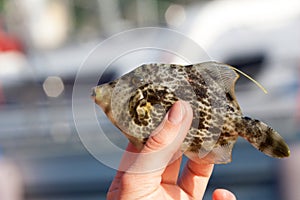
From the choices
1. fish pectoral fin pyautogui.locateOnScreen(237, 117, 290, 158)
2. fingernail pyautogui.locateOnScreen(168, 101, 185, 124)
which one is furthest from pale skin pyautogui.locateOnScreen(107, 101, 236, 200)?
fish pectoral fin pyautogui.locateOnScreen(237, 117, 290, 158)

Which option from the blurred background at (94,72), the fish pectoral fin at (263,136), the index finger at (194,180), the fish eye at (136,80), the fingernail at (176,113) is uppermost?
the fish eye at (136,80)

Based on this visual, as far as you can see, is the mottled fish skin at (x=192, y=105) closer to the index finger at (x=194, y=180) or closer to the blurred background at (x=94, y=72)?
the index finger at (x=194, y=180)

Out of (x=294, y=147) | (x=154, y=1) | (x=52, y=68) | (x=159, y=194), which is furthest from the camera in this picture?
(x=154, y=1)

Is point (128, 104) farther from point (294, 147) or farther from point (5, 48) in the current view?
point (5, 48)

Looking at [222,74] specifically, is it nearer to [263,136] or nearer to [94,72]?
[263,136]

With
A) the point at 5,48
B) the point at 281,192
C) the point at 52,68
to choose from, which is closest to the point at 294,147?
the point at 281,192

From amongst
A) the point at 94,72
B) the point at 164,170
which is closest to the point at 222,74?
the point at 164,170

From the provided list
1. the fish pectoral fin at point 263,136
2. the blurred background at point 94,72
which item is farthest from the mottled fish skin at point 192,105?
the blurred background at point 94,72
